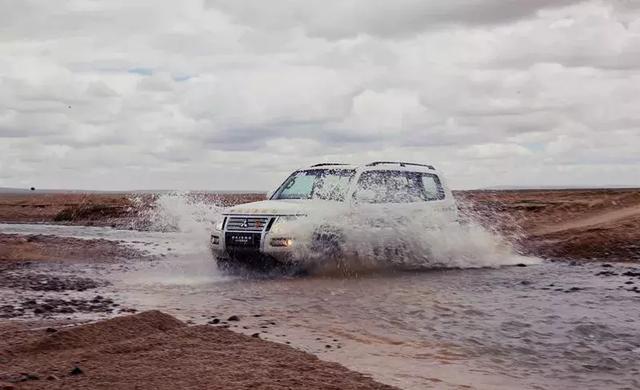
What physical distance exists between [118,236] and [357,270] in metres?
12.7

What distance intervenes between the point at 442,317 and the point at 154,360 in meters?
3.80

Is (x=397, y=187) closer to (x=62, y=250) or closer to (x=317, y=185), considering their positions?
(x=317, y=185)

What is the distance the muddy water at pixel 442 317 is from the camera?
590 cm

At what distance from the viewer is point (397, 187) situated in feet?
44.2

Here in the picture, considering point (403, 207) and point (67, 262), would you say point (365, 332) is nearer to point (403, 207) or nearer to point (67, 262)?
point (403, 207)

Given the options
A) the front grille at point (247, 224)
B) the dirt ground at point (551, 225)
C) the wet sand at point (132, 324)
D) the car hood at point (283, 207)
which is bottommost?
the wet sand at point (132, 324)

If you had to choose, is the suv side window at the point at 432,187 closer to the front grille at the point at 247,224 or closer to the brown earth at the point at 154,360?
the front grille at the point at 247,224

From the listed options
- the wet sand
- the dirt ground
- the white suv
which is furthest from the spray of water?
the dirt ground

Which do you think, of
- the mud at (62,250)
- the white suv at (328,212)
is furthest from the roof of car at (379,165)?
the mud at (62,250)

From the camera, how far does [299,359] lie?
5684 mm

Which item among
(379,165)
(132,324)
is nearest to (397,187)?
(379,165)

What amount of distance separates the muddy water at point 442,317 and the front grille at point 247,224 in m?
0.77

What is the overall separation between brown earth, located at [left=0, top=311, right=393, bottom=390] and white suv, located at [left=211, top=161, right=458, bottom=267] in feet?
16.4

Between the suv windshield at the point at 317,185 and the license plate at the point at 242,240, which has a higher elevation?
the suv windshield at the point at 317,185
